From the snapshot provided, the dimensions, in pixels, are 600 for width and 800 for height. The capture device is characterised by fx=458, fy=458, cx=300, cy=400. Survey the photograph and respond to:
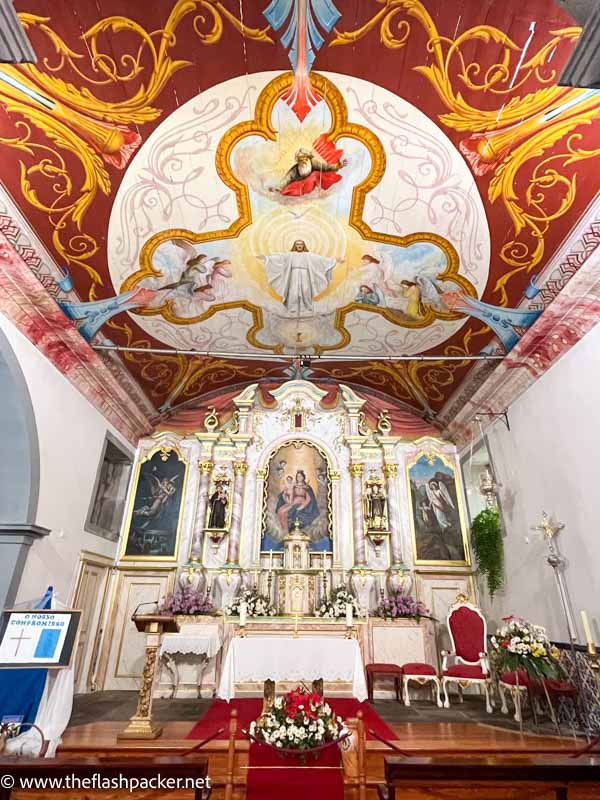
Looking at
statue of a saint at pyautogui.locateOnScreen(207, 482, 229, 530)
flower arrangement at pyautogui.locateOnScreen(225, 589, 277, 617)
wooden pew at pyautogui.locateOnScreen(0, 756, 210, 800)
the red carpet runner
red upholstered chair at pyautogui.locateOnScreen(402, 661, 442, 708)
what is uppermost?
statue of a saint at pyautogui.locateOnScreen(207, 482, 229, 530)

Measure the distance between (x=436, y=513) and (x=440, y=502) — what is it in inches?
10.3

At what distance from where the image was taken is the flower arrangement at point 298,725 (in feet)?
12.2

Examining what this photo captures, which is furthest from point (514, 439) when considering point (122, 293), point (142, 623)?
point (122, 293)

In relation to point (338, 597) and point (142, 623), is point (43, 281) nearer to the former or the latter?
point (142, 623)

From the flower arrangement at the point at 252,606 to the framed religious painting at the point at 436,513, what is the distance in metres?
3.08

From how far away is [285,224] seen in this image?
6602mm

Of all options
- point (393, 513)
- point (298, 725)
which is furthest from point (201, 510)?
point (298, 725)

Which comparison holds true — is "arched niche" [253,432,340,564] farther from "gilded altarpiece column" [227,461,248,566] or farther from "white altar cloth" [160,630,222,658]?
"white altar cloth" [160,630,222,658]

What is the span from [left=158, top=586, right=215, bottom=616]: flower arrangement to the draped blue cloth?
3032 millimetres

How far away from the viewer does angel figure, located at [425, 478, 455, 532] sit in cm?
953

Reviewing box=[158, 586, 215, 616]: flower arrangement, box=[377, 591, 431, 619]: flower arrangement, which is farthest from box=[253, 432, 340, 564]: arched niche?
box=[158, 586, 215, 616]: flower arrangement

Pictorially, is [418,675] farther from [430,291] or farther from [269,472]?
[430,291]

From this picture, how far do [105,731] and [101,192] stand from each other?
21.4ft

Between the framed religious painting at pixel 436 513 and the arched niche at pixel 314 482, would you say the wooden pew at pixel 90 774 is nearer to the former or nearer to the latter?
the arched niche at pixel 314 482
